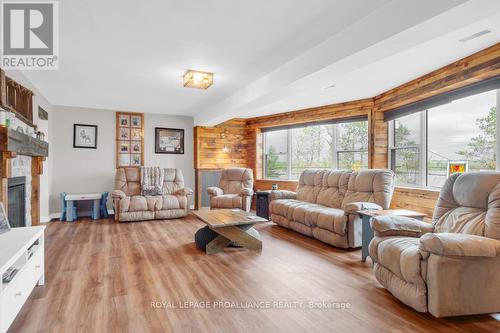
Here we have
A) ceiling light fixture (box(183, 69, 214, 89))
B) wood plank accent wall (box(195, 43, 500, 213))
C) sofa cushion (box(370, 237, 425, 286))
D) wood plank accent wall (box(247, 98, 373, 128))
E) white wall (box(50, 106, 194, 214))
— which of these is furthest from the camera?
white wall (box(50, 106, 194, 214))

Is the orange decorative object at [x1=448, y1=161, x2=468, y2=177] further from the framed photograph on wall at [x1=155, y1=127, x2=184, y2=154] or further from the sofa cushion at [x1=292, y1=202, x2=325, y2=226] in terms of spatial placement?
the framed photograph on wall at [x1=155, y1=127, x2=184, y2=154]

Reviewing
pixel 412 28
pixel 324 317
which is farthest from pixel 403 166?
pixel 324 317

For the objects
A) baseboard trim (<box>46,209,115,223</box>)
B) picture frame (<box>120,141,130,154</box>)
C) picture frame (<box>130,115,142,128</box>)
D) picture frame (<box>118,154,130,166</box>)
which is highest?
picture frame (<box>130,115,142,128</box>)

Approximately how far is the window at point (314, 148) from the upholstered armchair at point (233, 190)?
0.77 metres

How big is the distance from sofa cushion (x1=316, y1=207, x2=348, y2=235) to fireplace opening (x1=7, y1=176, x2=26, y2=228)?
3.68 m

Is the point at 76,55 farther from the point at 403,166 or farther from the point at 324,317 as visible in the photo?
the point at 403,166

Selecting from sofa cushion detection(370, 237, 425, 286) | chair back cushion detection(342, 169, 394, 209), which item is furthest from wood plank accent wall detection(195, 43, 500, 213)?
sofa cushion detection(370, 237, 425, 286)

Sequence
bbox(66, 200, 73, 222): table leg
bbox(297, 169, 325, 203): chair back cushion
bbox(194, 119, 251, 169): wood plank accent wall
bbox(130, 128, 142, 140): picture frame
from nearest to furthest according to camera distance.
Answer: bbox(297, 169, 325, 203): chair back cushion
bbox(66, 200, 73, 222): table leg
bbox(130, 128, 142, 140): picture frame
bbox(194, 119, 251, 169): wood plank accent wall

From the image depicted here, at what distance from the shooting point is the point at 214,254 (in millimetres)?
3379

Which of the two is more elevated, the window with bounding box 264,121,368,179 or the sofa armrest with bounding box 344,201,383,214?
the window with bounding box 264,121,368,179

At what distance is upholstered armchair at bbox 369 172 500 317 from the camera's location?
1.91 m

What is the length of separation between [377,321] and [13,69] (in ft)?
14.8

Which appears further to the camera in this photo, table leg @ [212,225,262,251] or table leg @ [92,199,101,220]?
table leg @ [92,199,101,220]

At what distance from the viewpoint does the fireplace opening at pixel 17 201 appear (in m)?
3.26
